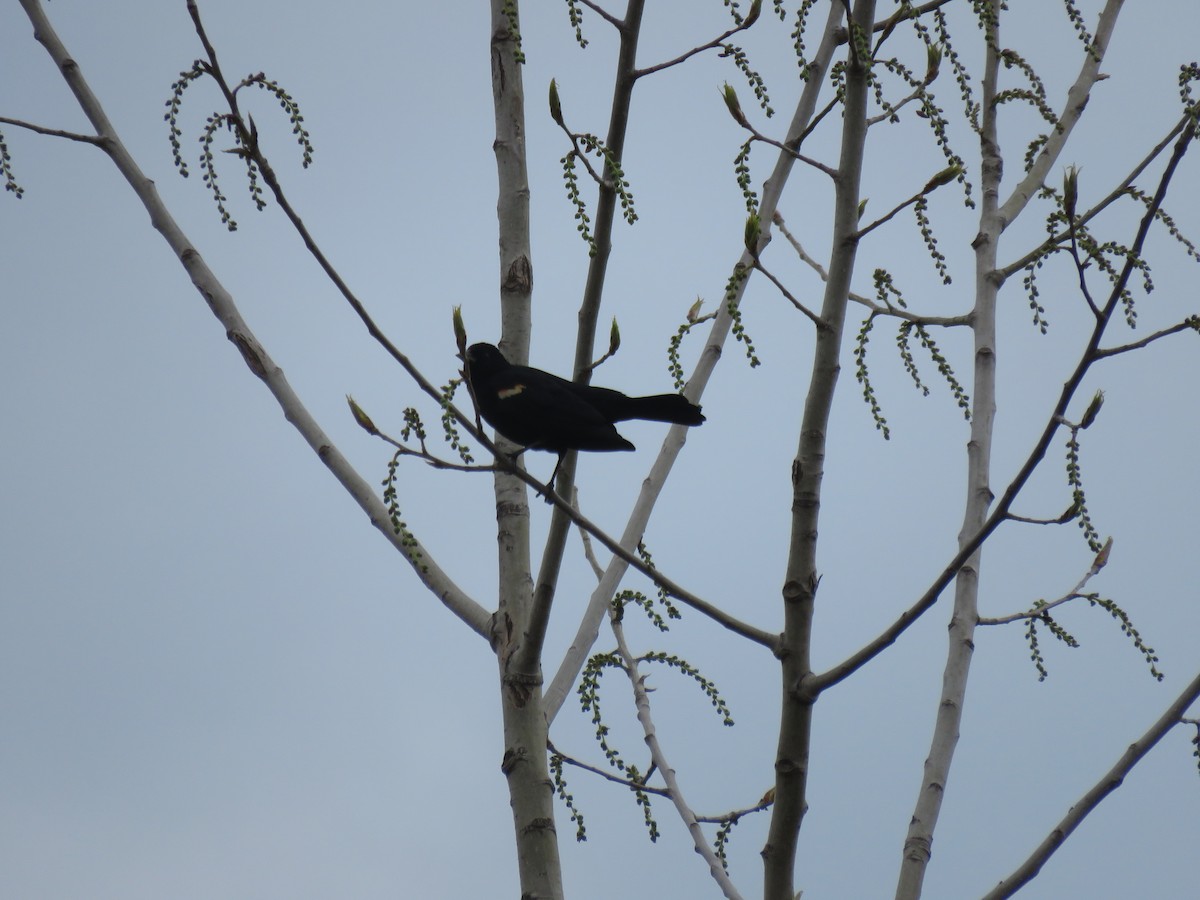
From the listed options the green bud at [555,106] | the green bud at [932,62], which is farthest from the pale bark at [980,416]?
the green bud at [555,106]

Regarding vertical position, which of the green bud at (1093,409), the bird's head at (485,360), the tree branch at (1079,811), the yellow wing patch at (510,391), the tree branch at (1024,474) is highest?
the bird's head at (485,360)

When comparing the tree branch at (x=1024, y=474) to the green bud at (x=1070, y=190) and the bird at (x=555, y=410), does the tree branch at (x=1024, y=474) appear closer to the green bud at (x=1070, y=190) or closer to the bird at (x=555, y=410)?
the green bud at (x=1070, y=190)

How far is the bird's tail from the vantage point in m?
3.79

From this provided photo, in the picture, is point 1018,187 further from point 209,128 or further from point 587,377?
point 209,128

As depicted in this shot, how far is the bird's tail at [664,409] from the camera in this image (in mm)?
3795

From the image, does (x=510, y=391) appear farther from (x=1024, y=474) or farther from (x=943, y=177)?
(x=1024, y=474)

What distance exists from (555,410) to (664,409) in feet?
1.31

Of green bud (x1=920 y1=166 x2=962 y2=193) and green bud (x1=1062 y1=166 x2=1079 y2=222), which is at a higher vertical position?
green bud (x1=920 y1=166 x2=962 y2=193)

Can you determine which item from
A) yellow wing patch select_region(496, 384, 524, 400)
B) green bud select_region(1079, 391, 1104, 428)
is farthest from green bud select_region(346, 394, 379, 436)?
green bud select_region(1079, 391, 1104, 428)

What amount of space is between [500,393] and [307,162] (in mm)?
1123

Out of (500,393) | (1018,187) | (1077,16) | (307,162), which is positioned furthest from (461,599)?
(1077,16)

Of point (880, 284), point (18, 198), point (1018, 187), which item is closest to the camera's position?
point (18, 198)

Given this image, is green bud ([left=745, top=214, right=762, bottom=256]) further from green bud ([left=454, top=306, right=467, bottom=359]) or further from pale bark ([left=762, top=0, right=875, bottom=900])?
green bud ([left=454, top=306, right=467, bottom=359])

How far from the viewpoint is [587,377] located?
294 cm
